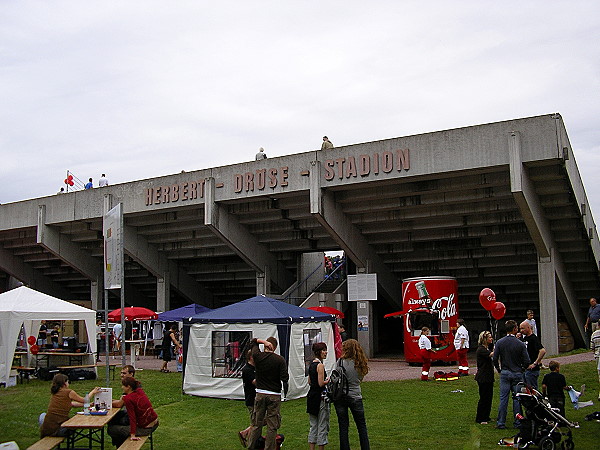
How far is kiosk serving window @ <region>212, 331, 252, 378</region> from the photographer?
1510 cm

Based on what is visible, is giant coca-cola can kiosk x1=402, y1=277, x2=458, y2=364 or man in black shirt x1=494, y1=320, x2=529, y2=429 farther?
giant coca-cola can kiosk x1=402, y1=277, x2=458, y2=364

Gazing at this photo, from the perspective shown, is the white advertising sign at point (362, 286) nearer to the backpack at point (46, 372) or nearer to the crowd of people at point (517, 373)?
the backpack at point (46, 372)

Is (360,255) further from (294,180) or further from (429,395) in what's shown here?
(429,395)

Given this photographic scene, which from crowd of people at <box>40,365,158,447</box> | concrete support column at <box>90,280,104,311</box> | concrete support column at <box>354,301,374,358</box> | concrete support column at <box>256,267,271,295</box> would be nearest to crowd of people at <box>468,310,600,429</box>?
crowd of people at <box>40,365,158,447</box>

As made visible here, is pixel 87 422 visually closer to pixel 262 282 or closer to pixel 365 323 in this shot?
pixel 365 323

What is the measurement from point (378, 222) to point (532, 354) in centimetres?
1368

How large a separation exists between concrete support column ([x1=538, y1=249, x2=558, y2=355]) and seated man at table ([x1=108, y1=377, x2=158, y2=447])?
1594 centimetres

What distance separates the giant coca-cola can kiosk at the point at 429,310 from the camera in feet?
72.7

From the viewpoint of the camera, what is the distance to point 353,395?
8508 millimetres

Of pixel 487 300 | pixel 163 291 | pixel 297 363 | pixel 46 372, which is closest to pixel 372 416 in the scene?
pixel 297 363

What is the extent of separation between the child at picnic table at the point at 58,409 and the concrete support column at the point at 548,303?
1650cm

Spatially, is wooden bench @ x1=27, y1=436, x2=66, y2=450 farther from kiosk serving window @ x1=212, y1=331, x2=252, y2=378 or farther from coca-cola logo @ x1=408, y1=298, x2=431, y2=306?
coca-cola logo @ x1=408, y1=298, x2=431, y2=306

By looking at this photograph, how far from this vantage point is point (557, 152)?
1888 cm

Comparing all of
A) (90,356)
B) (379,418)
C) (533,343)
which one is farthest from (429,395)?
(90,356)
